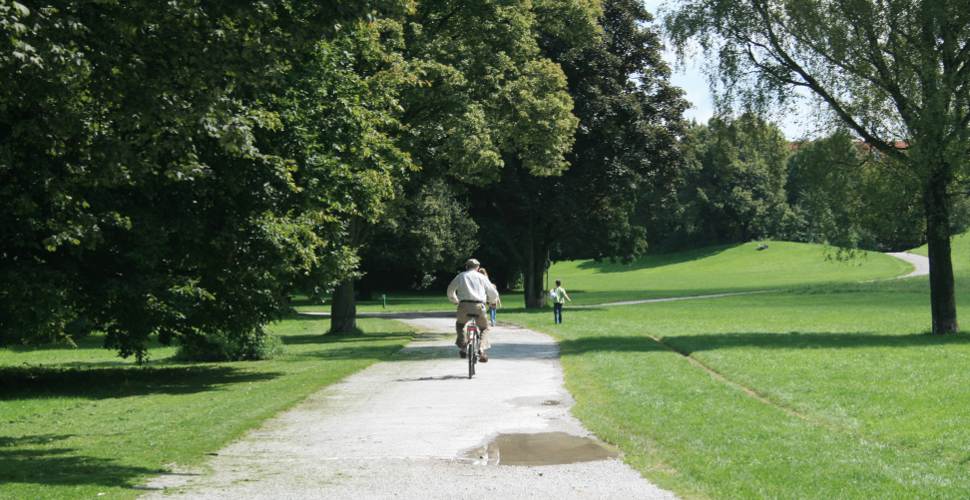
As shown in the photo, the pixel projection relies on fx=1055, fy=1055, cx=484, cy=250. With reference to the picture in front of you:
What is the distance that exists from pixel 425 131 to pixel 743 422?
859 inches

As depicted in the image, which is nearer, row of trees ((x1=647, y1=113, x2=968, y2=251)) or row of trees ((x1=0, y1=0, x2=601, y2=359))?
row of trees ((x1=0, y1=0, x2=601, y2=359))

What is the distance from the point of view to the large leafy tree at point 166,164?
34.4ft

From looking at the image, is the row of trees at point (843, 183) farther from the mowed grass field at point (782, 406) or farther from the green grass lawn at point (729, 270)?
the green grass lawn at point (729, 270)

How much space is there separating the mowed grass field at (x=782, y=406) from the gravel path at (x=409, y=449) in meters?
0.67

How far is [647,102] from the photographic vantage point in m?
49.9

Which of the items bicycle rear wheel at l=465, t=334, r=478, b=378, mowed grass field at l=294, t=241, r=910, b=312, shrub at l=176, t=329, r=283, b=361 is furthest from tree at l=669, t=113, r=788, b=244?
bicycle rear wheel at l=465, t=334, r=478, b=378

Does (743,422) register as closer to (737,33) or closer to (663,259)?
(737,33)

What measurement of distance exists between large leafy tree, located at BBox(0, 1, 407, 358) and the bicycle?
3521 millimetres

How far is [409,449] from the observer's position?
1080 cm

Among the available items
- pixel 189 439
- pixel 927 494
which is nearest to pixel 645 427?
pixel 927 494

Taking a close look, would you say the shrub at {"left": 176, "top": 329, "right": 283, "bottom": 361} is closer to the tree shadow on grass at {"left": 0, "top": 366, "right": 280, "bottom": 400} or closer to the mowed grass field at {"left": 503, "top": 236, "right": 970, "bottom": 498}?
the tree shadow on grass at {"left": 0, "top": 366, "right": 280, "bottom": 400}

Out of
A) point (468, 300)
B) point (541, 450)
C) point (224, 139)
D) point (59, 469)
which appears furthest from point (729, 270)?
point (59, 469)

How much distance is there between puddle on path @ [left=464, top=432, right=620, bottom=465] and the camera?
10.1 meters

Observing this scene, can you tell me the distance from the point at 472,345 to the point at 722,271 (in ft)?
358
